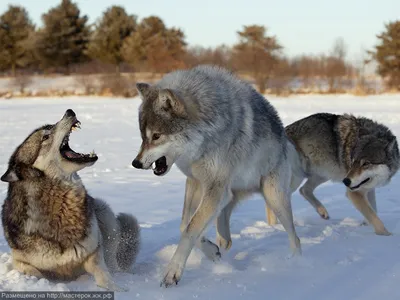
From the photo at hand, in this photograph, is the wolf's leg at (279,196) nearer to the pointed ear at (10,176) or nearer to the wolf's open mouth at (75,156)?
the wolf's open mouth at (75,156)

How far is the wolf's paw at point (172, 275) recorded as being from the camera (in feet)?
12.4

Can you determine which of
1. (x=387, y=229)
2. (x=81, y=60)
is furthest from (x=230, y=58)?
(x=387, y=229)

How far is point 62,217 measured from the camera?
3.69m

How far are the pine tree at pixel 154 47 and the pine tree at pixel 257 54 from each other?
16.6 feet

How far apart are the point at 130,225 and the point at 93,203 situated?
1.38ft

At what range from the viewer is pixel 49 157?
12.3 ft

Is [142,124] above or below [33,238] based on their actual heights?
above

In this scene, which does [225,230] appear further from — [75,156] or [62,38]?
[62,38]

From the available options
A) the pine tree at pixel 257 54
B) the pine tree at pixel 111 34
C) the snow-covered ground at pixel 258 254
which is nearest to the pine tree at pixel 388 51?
the pine tree at pixel 257 54

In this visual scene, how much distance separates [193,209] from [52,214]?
1.40 meters

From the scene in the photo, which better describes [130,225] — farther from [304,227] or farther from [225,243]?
[304,227]

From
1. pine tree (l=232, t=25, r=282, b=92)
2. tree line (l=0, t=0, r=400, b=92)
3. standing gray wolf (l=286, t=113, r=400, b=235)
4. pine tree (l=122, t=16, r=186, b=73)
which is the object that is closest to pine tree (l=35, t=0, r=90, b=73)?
tree line (l=0, t=0, r=400, b=92)

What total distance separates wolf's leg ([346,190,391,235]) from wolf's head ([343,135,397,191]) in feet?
0.45

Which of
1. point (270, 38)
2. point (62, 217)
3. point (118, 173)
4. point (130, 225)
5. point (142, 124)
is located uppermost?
point (270, 38)
